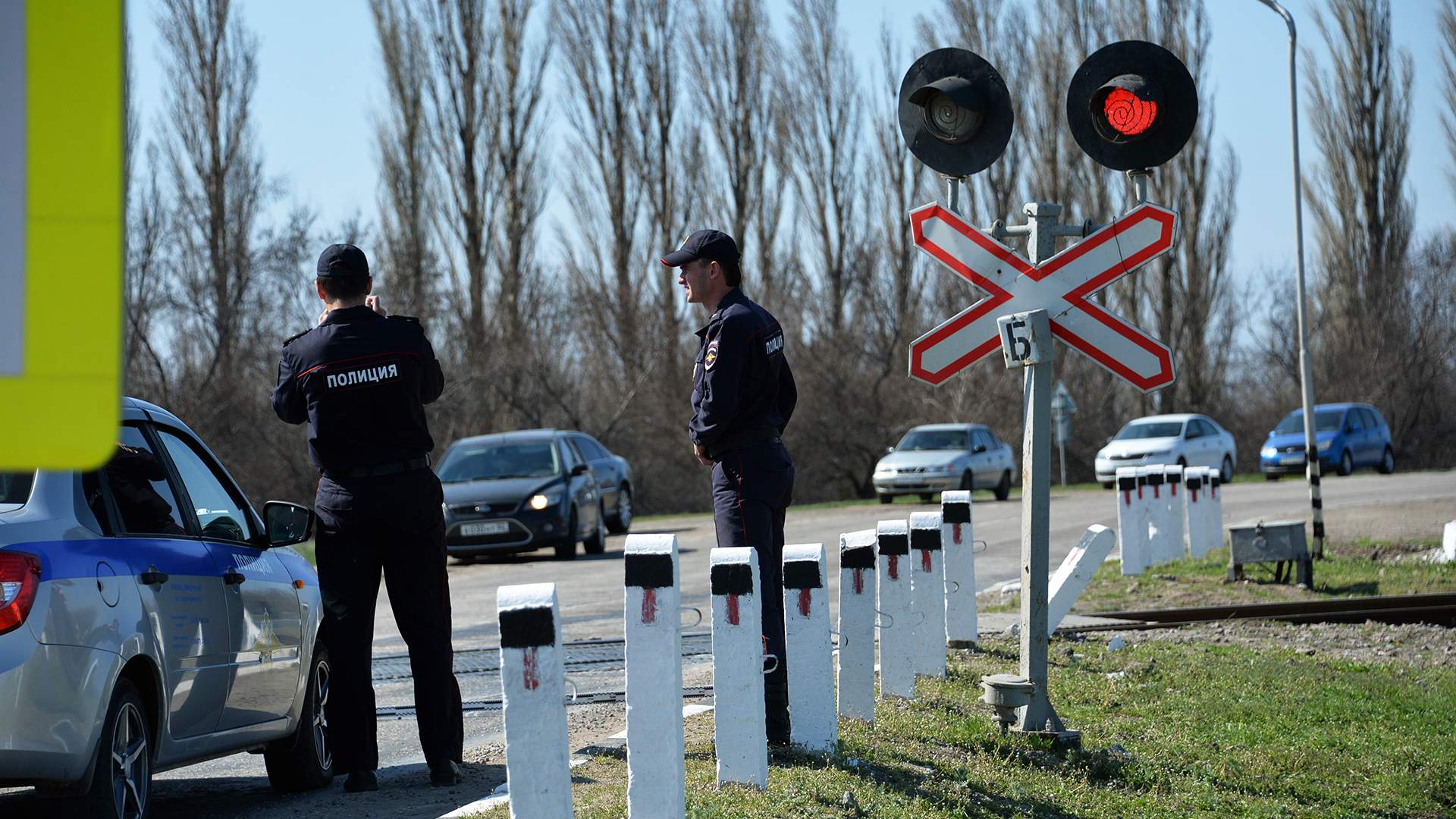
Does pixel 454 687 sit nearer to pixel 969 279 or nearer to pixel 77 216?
pixel 969 279

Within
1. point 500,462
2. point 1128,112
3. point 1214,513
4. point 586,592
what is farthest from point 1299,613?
point 500,462

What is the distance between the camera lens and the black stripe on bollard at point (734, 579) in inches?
209

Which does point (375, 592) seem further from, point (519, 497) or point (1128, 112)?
point (519, 497)

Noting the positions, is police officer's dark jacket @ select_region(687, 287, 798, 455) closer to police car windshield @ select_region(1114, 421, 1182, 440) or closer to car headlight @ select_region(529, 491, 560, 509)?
car headlight @ select_region(529, 491, 560, 509)

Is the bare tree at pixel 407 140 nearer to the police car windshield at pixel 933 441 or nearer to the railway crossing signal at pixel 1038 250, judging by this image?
the police car windshield at pixel 933 441

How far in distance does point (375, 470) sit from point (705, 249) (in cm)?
161

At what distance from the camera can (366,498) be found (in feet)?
20.2

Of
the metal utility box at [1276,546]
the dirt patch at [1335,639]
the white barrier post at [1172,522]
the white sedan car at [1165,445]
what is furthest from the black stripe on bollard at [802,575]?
the white sedan car at [1165,445]

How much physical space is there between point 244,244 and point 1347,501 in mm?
21489

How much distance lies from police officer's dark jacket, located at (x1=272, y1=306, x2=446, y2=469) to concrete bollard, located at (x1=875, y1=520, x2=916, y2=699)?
7.63ft

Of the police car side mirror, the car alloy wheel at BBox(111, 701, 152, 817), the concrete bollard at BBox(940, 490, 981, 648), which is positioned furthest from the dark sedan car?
the car alloy wheel at BBox(111, 701, 152, 817)

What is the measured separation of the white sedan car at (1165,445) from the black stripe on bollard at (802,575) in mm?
28834

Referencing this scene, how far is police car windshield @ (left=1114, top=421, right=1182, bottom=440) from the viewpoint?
35.0 meters

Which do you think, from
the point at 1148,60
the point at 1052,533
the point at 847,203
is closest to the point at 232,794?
the point at 1148,60
